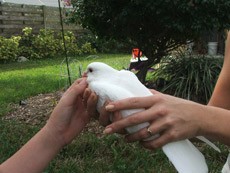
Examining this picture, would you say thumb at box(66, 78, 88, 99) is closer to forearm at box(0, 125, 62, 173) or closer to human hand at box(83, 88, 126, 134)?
human hand at box(83, 88, 126, 134)

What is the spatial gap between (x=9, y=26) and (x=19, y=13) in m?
0.98

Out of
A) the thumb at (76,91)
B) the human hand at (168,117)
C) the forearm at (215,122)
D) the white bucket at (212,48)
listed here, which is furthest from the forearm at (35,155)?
the white bucket at (212,48)

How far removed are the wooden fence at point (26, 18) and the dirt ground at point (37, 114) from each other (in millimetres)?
6967

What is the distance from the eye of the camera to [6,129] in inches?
108

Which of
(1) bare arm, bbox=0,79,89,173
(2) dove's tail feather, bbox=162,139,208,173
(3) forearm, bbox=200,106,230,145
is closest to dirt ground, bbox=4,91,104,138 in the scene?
(1) bare arm, bbox=0,79,89,173

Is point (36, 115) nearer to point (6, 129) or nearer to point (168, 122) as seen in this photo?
point (6, 129)

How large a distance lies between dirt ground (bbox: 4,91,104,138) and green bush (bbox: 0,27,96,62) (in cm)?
541

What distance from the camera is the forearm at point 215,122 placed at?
3.34ft

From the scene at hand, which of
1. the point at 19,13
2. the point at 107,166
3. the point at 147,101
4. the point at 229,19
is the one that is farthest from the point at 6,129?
the point at 19,13

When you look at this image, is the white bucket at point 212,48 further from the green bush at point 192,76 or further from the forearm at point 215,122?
the forearm at point 215,122

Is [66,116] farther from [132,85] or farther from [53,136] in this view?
[132,85]

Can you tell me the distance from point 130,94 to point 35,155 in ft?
2.10

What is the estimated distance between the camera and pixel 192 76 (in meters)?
3.49

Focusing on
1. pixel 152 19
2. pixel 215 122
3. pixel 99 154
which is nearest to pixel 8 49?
pixel 152 19
